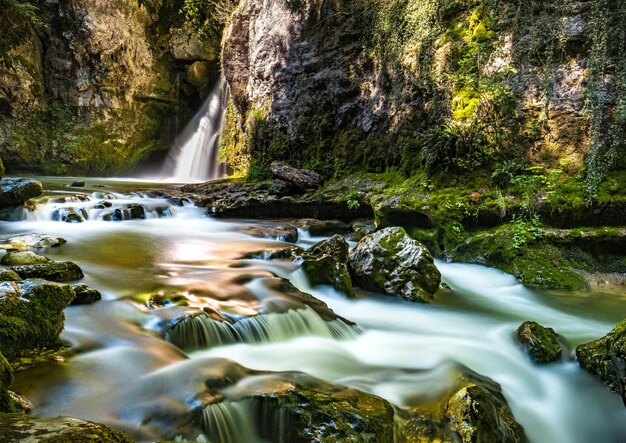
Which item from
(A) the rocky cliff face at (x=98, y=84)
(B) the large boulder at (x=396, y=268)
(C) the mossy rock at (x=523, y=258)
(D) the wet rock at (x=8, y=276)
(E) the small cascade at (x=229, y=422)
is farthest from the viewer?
(A) the rocky cliff face at (x=98, y=84)

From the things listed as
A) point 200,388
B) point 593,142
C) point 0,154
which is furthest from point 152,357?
point 0,154

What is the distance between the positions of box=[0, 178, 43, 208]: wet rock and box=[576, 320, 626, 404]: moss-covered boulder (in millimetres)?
10207

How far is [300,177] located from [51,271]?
6.93 metres

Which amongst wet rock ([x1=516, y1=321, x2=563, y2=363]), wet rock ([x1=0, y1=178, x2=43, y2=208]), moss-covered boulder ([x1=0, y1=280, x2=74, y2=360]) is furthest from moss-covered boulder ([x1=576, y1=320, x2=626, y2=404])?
wet rock ([x1=0, y1=178, x2=43, y2=208])

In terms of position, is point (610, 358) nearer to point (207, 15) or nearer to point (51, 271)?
point (51, 271)

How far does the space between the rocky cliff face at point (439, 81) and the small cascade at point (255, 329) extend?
4610mm

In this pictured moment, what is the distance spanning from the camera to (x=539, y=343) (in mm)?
3867

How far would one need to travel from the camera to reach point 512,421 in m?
2.85

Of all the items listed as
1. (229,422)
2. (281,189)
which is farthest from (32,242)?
(281,189)

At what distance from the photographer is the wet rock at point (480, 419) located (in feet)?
8.13

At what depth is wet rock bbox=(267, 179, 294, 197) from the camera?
10367 mm

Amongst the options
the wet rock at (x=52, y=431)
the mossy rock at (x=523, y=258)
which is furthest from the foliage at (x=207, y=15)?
the wet rock at (x=52, y=431)

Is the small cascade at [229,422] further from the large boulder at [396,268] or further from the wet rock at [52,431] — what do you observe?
the large boulder at [396,268]

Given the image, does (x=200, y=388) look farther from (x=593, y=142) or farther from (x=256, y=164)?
(x=256, y=164)
